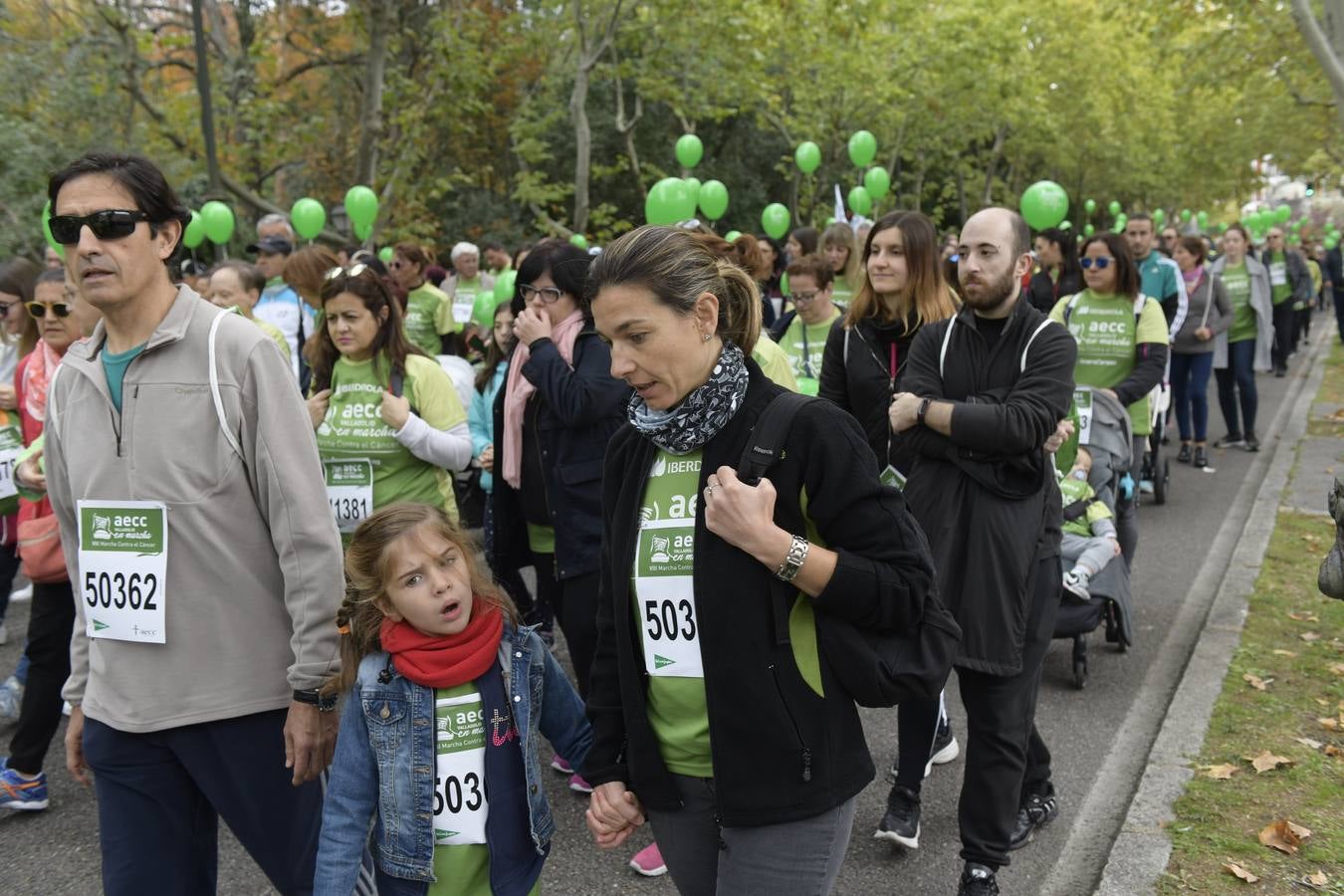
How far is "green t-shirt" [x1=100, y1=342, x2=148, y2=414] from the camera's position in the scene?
8.56 feet

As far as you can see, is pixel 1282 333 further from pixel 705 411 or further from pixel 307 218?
pixel 705 411

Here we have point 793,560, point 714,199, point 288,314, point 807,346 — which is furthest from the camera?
point 714,199

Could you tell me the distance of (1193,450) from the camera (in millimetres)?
11086

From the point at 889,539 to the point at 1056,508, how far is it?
72.0 inches

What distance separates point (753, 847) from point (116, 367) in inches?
70.6

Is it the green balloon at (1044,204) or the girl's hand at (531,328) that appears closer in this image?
the girl's hand at (531,328)

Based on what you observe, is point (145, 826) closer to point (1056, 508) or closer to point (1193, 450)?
point (1056, 508)

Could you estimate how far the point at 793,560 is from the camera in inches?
78.9

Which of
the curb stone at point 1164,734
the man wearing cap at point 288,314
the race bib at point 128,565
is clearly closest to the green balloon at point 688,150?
the man wearing cap at point 288,314

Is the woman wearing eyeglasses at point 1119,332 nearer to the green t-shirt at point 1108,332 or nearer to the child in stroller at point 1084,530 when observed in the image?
the green t-shirt at point 1108,332

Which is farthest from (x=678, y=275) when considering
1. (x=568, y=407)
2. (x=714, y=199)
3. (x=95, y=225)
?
(x=714, y=199)

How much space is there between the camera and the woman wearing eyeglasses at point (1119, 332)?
6.46 meters

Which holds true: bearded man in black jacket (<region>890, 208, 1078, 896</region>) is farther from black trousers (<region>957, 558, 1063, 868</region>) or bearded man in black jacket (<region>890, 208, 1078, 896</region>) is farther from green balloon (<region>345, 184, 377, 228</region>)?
green balloon (<region>345, 184, 377, 228</region>)

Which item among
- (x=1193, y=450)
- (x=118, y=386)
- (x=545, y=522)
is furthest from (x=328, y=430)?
(x=1193, y=450)
